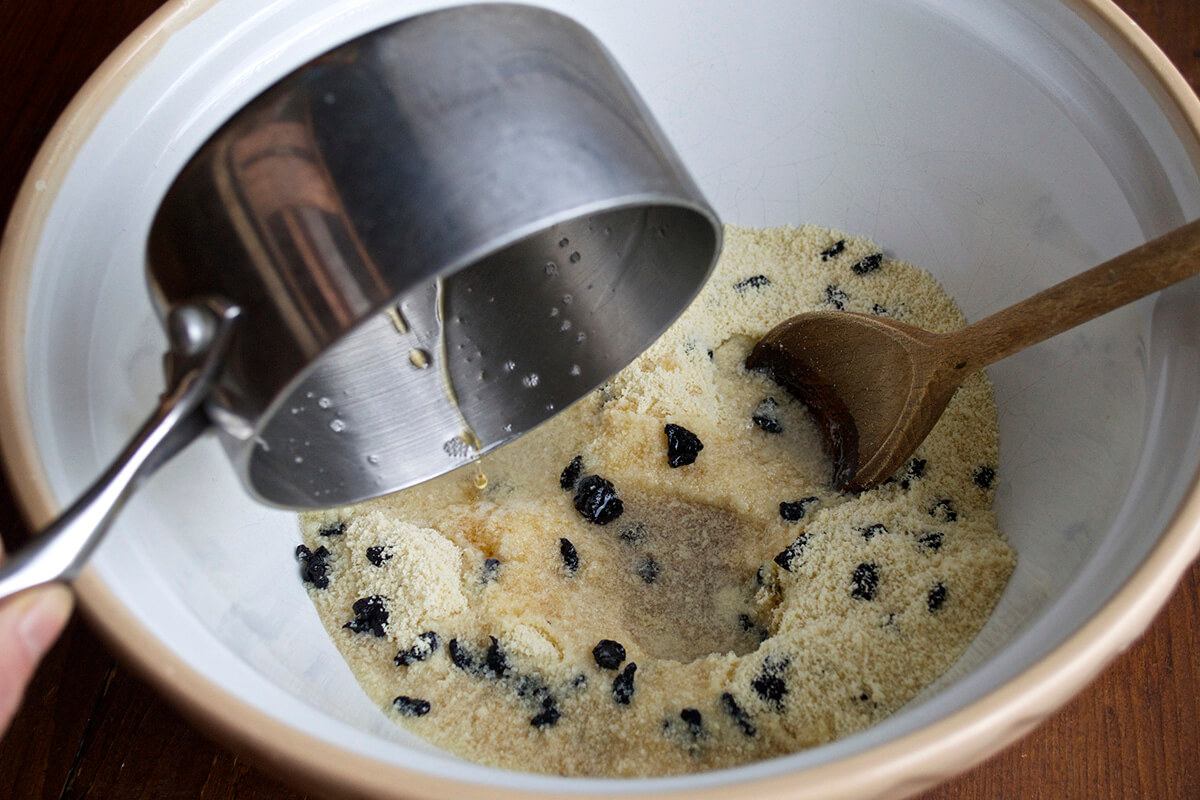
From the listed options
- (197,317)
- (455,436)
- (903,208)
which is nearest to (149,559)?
(197,317)

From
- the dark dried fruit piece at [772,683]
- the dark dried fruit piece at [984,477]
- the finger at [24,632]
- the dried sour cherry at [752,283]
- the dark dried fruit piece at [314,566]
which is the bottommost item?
the dark dried fruit piece at [314,566]

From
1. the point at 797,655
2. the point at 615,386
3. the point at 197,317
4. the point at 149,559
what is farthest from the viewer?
the point at 615,386

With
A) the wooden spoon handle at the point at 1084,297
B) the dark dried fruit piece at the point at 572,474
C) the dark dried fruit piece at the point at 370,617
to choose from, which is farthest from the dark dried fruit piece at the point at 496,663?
the wooden spoon handle at the point at 1084,297

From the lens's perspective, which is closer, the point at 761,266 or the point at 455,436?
the point at 455,436

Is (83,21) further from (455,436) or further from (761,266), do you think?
(761,266)

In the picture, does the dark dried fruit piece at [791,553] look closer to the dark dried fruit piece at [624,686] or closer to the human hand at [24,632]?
the dark dried fruit piece at [624,686]

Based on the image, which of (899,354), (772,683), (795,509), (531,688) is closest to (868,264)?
(899,354)
